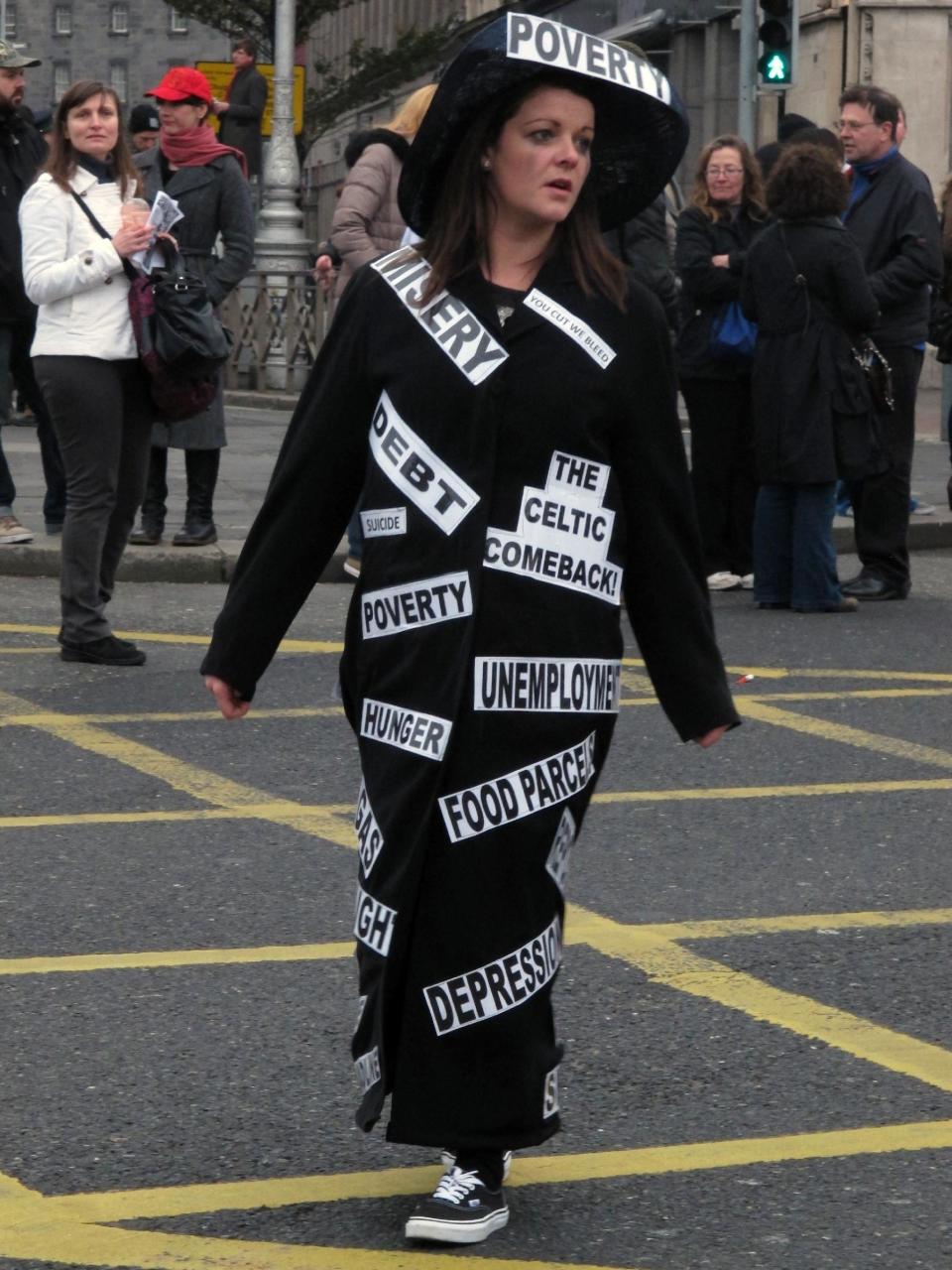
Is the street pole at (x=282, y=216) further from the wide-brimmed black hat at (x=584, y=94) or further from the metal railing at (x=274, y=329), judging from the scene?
the wide-brimmed black hat at (x=584, y=94)

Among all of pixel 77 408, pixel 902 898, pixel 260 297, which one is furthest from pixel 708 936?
pixel 260 297

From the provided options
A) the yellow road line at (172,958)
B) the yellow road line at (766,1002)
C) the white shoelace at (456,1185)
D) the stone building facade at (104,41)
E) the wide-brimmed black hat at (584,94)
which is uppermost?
the stone building facade at (104,41)

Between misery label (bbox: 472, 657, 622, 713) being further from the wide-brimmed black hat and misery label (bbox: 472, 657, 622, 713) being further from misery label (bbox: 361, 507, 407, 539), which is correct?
the wide-brimmed black hat

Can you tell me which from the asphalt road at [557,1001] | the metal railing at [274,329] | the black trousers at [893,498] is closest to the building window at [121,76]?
the metal railing at [274,329]

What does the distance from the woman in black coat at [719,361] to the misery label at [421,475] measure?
23.4 ft

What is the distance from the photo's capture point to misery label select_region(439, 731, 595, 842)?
3.77m

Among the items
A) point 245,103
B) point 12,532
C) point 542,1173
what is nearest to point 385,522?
point 542,1173

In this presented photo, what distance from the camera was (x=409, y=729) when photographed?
380 centimetres

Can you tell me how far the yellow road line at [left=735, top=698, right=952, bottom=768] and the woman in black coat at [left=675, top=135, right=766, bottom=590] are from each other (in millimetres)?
2806

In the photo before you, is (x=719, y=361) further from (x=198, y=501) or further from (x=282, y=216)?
(x=282, y=216)

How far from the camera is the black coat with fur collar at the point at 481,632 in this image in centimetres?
378

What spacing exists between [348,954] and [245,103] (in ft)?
66.5

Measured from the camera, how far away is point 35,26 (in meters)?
136

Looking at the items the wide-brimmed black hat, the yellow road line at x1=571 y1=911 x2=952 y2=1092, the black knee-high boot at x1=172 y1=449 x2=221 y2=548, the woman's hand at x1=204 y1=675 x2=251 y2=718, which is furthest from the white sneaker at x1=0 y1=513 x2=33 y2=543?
the wide-brimmed black hat
